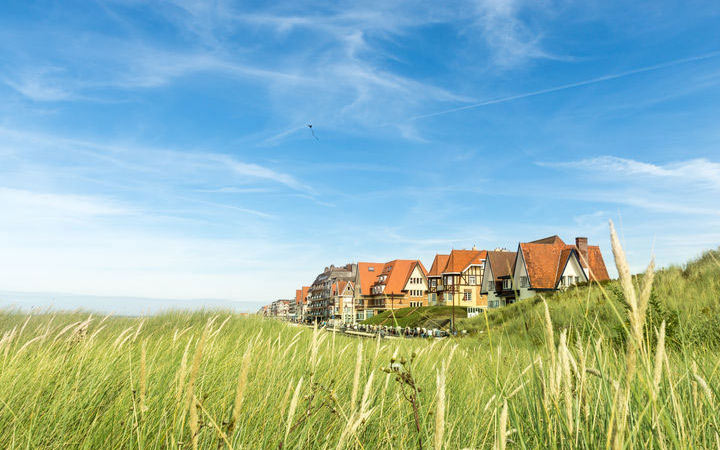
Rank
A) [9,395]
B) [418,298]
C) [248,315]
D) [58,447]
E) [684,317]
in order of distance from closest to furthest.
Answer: [58,447] → [9,395] → [684,317] → [248,315] → [418,298]

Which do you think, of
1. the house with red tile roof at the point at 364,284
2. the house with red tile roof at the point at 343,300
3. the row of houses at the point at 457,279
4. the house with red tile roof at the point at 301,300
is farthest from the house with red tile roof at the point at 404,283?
the house with red tile roof at the point at 301,300

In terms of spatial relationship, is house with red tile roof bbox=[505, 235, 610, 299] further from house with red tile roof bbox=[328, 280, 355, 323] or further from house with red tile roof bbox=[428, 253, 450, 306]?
house with red tile roof bbox=[328, 280, 355, 323]

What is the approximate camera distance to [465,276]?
71312 mm

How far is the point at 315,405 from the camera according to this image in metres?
4.10

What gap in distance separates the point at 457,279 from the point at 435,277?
583 cm

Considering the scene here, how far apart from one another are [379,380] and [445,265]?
2808 inches

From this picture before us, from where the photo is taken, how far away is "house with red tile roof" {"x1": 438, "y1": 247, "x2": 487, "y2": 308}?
70.3 m

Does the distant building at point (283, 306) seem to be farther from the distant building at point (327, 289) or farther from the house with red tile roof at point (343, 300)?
the house with red tile roof at point (343, 300)

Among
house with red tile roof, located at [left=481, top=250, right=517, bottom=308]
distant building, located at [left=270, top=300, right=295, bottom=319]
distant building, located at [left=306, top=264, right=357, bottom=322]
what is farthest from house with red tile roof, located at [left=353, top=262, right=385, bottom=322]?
distant building, located at [left=270, top=300, right=295, bottom=319]

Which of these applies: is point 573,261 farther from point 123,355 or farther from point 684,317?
point 123,355

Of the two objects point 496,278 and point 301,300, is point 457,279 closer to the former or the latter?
point 496,278

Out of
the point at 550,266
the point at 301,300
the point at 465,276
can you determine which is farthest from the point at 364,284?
the point at 550,266

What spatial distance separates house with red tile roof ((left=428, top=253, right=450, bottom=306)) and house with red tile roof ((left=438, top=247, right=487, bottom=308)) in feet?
5.08

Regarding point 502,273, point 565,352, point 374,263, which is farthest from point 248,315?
point 374,263
